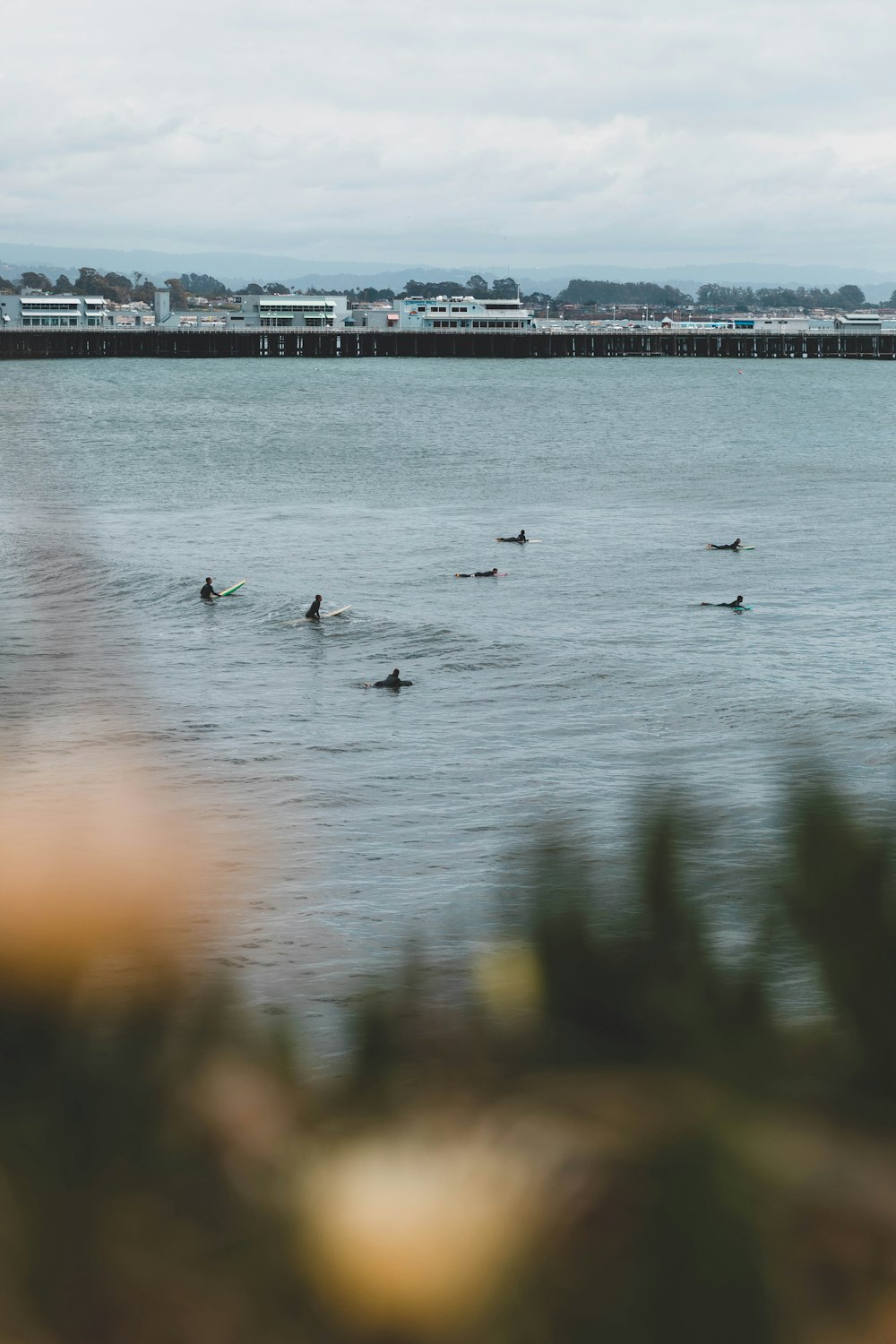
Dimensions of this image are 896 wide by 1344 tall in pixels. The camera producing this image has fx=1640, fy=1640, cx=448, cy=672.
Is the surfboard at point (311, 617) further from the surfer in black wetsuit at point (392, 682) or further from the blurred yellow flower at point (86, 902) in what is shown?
the blurred yellow flower at point (86, 902)

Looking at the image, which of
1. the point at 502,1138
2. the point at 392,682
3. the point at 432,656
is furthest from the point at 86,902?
the point at 432,656

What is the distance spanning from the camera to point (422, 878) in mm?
23906

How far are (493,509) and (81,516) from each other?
18795mm

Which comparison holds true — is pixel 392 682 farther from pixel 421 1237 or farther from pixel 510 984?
pixel 421 1237

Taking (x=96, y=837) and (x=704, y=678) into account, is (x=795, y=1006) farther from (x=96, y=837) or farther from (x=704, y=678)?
(x=704, y=678)

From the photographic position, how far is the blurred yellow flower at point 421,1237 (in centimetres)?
211

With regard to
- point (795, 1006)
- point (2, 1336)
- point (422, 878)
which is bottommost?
point (422, 878)

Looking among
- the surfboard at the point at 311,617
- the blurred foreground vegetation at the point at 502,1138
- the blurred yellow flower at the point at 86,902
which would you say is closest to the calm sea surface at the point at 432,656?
the blurred foreground vegetation at the point at 502,1138

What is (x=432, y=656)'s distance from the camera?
137 feet

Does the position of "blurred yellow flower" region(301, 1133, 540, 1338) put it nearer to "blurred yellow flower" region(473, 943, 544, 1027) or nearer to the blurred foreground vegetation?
the blurred foreground vegetation

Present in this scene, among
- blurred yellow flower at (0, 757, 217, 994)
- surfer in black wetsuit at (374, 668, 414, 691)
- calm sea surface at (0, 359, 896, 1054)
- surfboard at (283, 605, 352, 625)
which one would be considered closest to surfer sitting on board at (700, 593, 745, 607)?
calm sea surface at (0, 359, 896, 1054)

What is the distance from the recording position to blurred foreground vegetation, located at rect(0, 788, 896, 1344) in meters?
2.08

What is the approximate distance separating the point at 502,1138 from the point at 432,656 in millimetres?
39417

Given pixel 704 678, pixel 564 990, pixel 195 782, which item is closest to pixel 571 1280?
pixel 564 990
